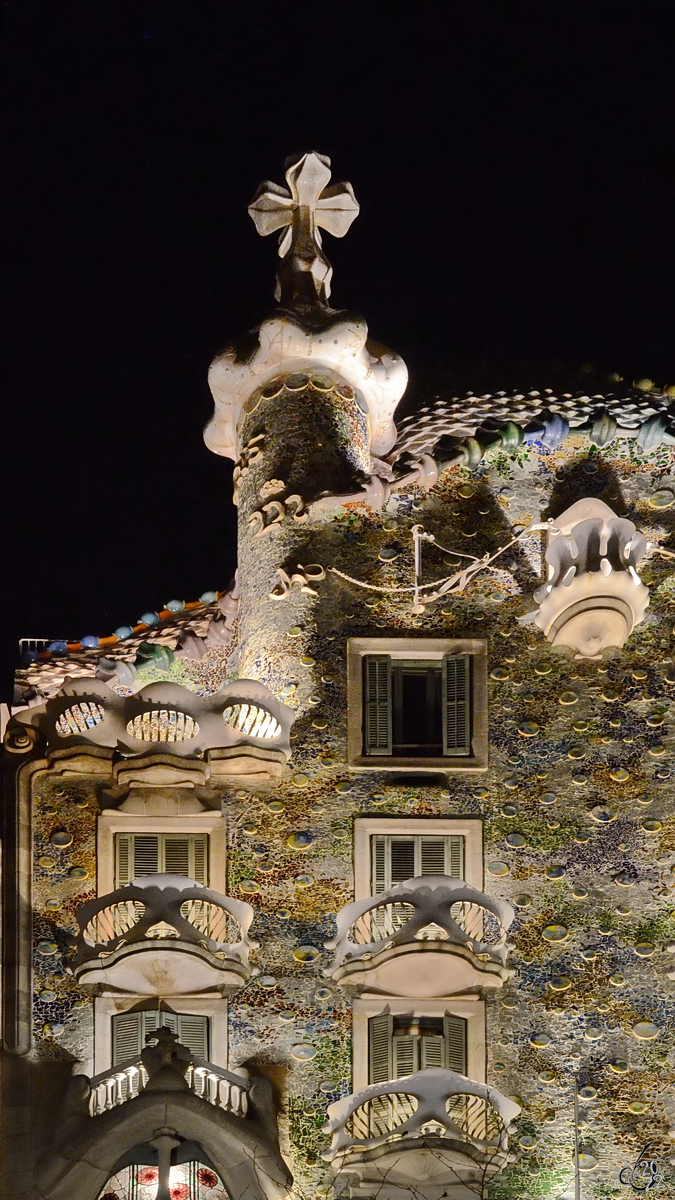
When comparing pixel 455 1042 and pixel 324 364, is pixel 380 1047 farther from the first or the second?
pixel 324 364

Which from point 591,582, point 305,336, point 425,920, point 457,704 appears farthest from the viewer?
point 305,336

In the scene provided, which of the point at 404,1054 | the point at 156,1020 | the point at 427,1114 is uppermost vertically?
the point at 156,1020

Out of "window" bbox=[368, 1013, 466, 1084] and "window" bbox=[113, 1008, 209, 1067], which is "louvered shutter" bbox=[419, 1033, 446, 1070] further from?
"window" bbox=[113, 1008, 209, 1067]

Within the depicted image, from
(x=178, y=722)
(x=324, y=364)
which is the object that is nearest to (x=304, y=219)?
(x=324, y=364)

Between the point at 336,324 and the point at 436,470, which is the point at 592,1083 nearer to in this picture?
the point at 436,470

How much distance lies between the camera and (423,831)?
28828 mm

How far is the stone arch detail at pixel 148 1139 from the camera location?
87.1ft

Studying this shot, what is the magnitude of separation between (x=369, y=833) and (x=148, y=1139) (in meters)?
4.54

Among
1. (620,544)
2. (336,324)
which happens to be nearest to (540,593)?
(620,544)

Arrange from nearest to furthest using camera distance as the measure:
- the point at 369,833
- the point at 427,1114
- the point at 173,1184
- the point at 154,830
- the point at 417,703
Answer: the point at 427,1114 → the point at 173,1184 → the point at 154,830 → the point at 369,833 → the point at 417,703

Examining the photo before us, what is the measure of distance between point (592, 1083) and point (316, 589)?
Result: 6.87 meters

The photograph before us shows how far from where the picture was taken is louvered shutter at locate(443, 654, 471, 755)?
29.3m

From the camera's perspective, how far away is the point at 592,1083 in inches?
1098
